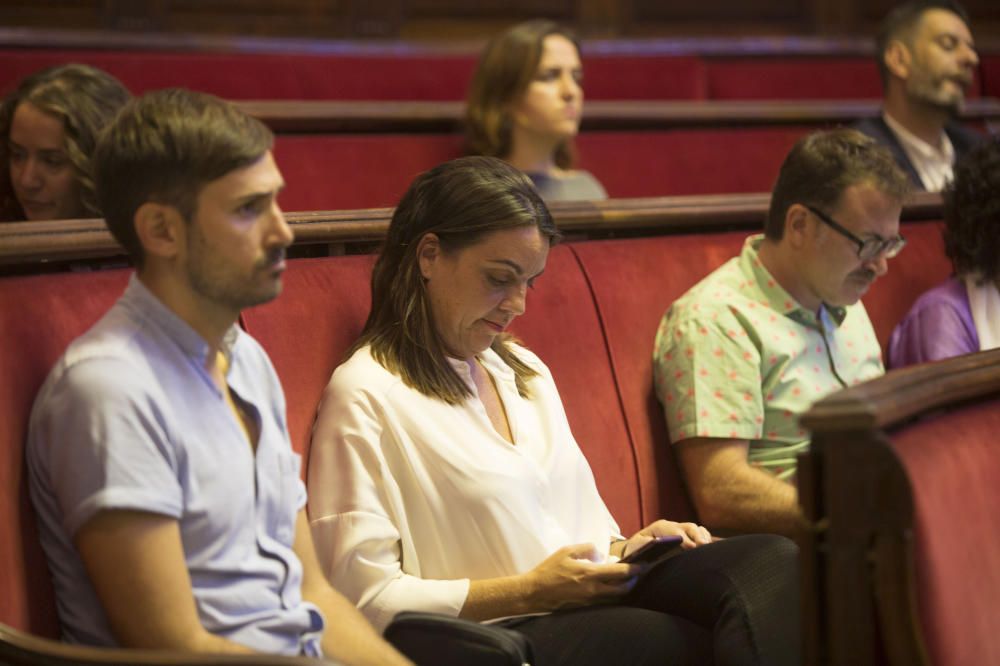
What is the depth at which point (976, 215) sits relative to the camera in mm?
1534

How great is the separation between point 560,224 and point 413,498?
1.43ft

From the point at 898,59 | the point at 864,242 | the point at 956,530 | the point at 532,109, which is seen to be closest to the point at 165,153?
the point at 956,530

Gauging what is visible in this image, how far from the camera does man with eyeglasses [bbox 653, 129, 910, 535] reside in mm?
1303

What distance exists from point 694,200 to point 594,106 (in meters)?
0.68

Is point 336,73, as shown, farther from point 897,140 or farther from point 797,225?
point 797,225

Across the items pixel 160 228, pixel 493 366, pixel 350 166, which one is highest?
pixel 350 166

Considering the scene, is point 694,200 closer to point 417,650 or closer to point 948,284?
point 948,284

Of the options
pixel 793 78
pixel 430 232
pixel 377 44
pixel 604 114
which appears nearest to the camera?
pixel 430 232

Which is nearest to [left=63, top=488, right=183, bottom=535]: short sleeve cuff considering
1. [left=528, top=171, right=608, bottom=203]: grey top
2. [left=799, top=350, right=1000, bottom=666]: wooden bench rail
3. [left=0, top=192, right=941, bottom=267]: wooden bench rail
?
[left=0, top=192, right=941, bottom=267]: wooden bench rail

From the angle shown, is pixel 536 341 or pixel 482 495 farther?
pixel 536 341

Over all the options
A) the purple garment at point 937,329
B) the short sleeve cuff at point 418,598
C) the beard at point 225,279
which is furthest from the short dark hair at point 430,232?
the purple garment at point 937,329

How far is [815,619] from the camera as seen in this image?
2.82 ft

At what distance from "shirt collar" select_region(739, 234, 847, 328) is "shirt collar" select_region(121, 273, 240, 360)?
27.5 inches

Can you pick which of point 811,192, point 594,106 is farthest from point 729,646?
point 594,106
